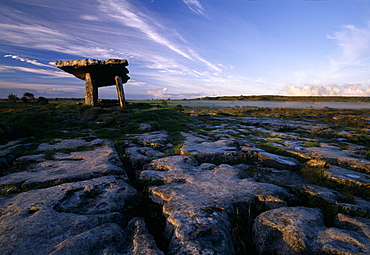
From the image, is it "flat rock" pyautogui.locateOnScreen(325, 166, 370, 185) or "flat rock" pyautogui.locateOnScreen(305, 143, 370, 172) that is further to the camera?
"flat rock" pyautogui.locateOnScreen(305, 143, 370, 172)

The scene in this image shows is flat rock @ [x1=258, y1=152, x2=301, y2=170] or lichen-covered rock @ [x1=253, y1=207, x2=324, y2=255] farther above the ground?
lichen-covered rock @ [x1=253, y1=207, x2=324, y2=255]

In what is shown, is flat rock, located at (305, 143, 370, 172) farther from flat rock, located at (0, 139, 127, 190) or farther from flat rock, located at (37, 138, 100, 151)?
flat rock, located at (37, 138, 100, 151)

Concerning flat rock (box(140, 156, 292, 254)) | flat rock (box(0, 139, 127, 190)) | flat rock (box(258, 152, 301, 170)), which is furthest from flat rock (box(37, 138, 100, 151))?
flat rock (box(258, 152, 301, 170))

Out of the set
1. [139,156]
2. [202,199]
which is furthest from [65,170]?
[202,199]

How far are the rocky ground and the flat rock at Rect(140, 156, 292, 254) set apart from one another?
0.02 m

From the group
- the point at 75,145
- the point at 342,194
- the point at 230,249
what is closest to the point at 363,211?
the point at 342,194

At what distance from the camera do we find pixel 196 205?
3111 millimetres

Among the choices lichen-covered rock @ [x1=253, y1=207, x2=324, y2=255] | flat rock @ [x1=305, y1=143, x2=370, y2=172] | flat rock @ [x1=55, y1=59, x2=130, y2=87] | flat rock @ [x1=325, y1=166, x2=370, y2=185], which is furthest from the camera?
flat rock @ [x1=55, y1=59, x2=130, y2=87]

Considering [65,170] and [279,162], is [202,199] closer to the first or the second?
[279,162]

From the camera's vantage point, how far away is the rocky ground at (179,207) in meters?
2.34

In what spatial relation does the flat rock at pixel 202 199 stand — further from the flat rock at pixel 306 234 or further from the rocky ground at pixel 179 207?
the flat rock at pixel 306 234

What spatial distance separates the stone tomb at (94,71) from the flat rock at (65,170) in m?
11.7

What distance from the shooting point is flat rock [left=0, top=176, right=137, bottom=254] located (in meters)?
2.27

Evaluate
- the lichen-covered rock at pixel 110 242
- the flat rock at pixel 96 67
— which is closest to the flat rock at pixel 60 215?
the lichen-covered rock at pixel 110 242
